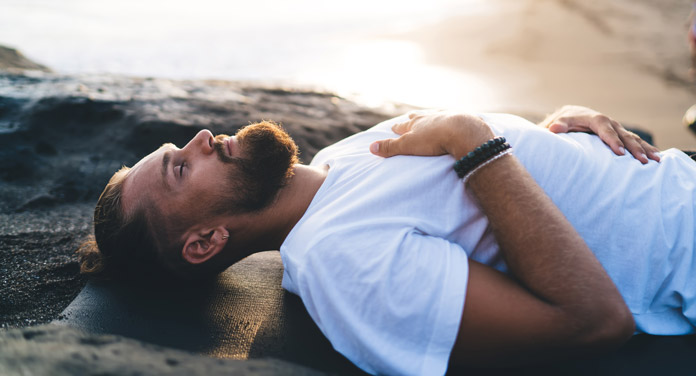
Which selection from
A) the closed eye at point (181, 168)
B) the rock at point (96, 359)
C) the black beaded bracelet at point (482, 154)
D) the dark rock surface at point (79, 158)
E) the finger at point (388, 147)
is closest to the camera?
the rock at point (96, 359)

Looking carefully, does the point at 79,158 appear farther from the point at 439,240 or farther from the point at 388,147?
the point at 439,240

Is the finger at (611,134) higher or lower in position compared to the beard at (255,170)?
higher

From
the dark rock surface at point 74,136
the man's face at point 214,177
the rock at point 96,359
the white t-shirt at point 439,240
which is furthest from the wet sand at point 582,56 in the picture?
the rock at point 96,359

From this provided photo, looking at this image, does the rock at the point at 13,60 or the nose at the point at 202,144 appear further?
the rock at the point at 13,60

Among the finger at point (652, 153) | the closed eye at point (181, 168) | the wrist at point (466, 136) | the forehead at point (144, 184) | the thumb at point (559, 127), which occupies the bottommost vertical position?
the forehead at point (144, 184)

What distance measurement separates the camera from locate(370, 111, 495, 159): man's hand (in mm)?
1468

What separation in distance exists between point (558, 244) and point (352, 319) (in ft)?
2.12

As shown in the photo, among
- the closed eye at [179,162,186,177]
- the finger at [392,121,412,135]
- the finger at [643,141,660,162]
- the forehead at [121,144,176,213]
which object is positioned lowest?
the forehead at [121,144,176,213]

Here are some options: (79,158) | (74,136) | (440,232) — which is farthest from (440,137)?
(74,136)

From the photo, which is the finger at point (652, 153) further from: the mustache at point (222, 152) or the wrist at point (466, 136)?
the mustache at point (222, 152)

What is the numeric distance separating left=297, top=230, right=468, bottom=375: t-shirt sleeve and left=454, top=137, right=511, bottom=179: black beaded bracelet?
0.90ft

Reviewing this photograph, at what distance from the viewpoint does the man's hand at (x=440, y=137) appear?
57.8 inches

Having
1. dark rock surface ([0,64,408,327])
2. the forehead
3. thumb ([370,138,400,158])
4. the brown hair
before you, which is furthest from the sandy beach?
thumb ([370,138,400,158])

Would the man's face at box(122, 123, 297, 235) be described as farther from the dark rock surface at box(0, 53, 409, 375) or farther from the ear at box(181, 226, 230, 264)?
the dark rock surface at box(0, 53, 409, 375)
